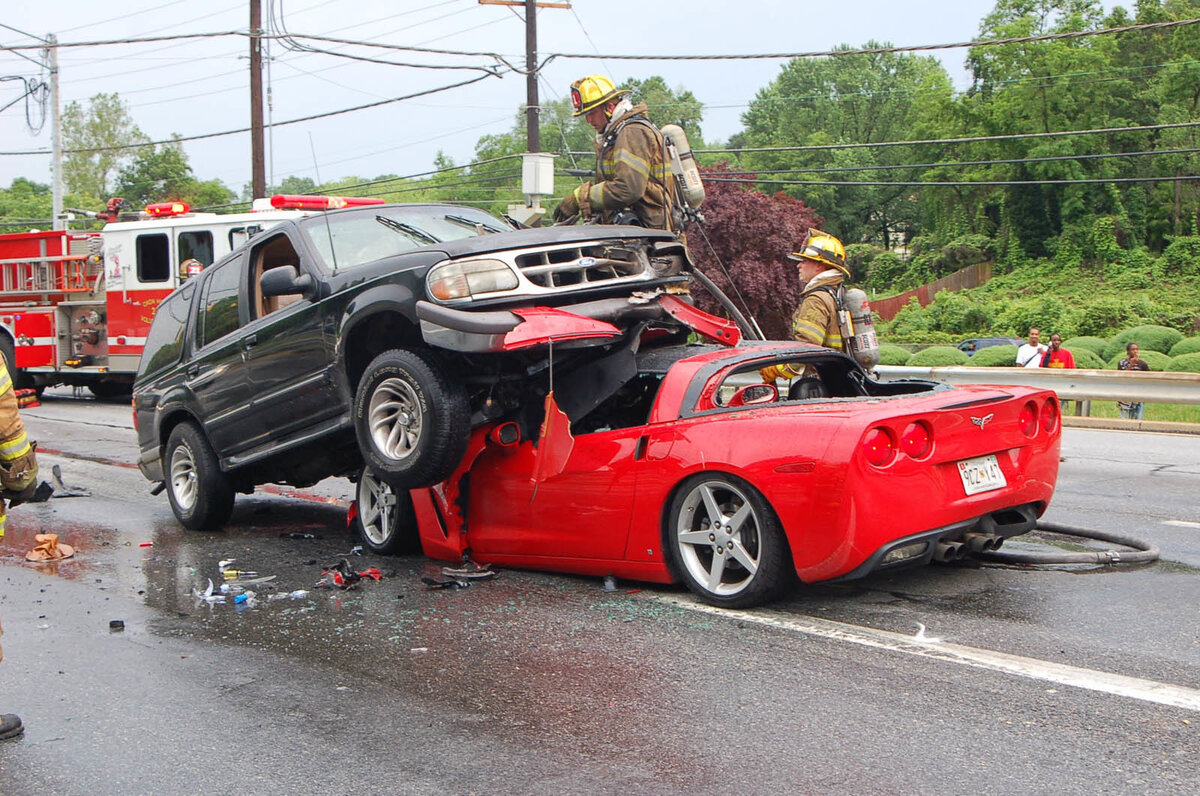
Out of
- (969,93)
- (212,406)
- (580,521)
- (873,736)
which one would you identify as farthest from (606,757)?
(969,93)

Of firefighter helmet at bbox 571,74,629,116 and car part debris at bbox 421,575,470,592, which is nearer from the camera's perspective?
car part debris at bbox 421,575,470,592

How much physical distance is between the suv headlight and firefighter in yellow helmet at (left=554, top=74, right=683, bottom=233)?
1806 millimetres

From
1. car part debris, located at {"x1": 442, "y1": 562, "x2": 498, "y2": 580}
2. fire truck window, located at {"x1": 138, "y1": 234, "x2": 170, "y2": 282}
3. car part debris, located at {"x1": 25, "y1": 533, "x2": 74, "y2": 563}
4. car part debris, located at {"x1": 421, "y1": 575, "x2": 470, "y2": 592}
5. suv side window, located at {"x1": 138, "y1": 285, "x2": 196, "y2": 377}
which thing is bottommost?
car part debris, located at {"x1": 25, "y1": 533, "x2": 74, "y2": 563}

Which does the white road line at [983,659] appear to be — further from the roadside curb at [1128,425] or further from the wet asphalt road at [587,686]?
the roadside curb at [1128,425]

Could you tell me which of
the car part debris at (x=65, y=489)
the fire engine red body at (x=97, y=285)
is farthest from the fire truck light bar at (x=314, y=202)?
the car part debris at (x=65, y=489)

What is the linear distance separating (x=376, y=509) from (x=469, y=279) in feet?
5.90

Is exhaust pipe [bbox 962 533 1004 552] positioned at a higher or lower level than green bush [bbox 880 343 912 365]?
higher

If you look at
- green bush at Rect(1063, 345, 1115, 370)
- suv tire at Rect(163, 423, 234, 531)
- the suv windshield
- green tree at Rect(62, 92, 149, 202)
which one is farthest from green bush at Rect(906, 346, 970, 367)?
green tree at Rect(62, 92, 149, 202)

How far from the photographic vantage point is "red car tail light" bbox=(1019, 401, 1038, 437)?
580 centimetres

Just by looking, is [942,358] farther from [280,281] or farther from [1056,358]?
[280,281]

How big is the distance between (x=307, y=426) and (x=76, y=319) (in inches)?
619

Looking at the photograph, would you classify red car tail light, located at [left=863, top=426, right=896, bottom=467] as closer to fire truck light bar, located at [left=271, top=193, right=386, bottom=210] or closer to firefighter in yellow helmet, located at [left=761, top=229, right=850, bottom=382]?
firefighter in yellow helmet, located at [left=761, top=229, right=850, bottom=382]

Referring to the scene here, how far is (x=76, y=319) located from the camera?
68.9 feet

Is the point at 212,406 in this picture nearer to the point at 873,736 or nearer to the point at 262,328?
the point at 262,328
